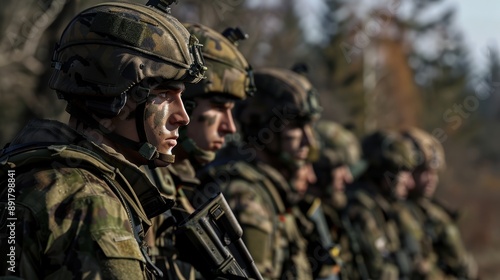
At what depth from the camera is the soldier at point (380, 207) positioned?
10.5 meters

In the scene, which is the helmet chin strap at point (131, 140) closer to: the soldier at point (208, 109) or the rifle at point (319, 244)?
the soldier at point (208, 109)

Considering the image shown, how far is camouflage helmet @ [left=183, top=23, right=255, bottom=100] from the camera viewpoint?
601 cm

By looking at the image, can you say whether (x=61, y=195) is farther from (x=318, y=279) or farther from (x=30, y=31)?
(x=30, y=31)

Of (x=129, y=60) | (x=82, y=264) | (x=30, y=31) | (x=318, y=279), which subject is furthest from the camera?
(x=30, y=31)

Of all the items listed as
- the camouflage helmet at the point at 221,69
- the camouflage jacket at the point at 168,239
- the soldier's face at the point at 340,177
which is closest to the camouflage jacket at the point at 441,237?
the soldier's face at the point at 340,177

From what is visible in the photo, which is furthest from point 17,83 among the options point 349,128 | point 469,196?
point 469,196

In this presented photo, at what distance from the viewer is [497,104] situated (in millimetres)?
59938

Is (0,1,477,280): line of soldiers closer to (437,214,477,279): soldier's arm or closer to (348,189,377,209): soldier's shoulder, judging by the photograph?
(348,189,377,209): soldier's shoulder

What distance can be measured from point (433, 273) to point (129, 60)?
9074mm

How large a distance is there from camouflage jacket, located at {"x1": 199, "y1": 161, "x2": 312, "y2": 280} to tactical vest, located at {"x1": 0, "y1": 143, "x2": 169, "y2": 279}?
2.97 metres

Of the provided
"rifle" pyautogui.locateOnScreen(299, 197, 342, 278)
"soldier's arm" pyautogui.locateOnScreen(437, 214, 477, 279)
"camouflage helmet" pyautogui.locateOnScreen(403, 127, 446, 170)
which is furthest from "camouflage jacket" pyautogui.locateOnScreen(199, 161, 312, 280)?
"soldier's arm" pyautogui.locateOnScreen(437, 214, 477, 279)

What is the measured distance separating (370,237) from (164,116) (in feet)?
23.1

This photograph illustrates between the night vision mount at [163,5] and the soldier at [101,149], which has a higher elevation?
the night vision mount at [163,5]

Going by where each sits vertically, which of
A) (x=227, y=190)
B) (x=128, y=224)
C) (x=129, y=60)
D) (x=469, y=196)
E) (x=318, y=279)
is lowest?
(x=469, y=196)
